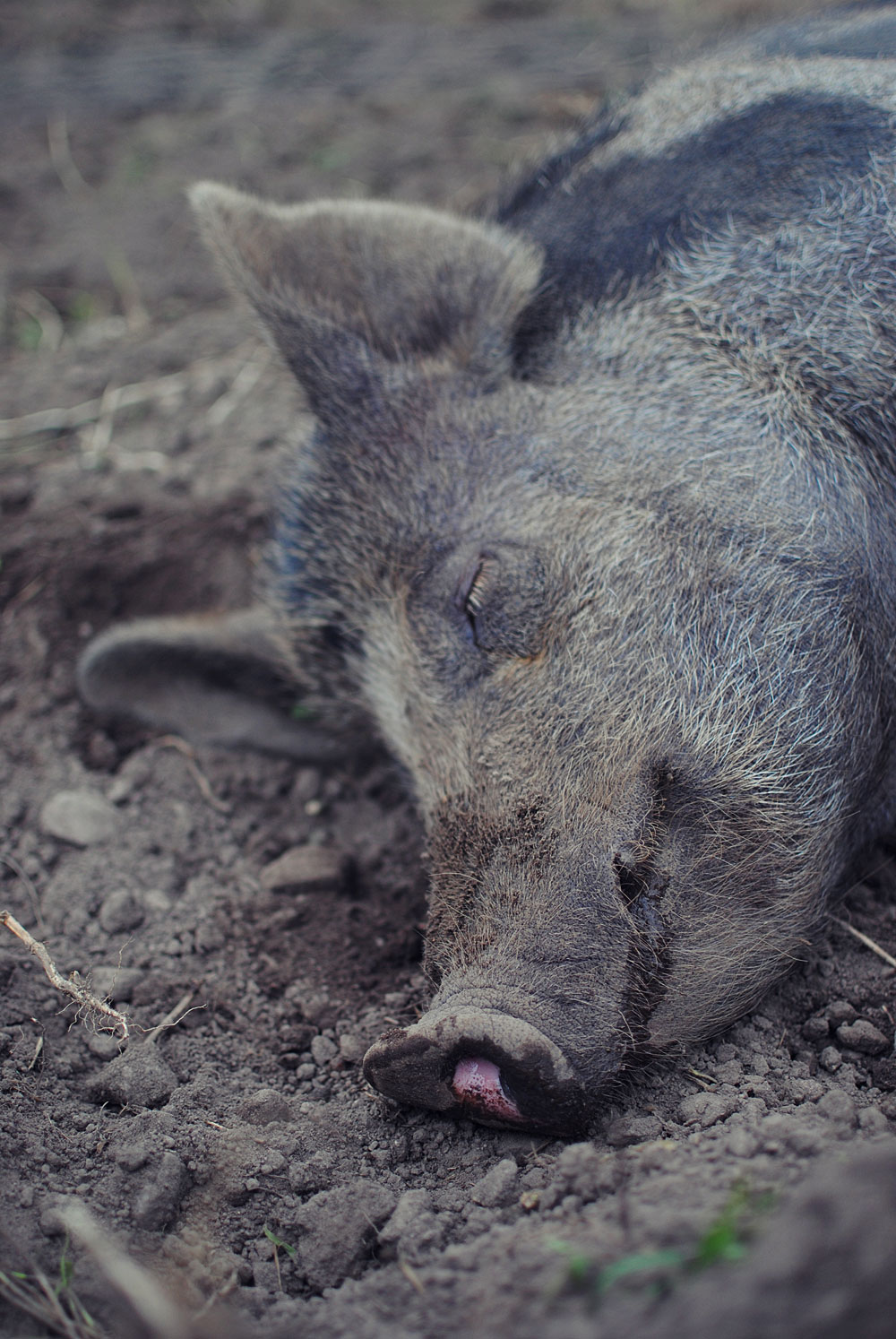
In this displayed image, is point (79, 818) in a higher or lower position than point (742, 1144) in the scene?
lower

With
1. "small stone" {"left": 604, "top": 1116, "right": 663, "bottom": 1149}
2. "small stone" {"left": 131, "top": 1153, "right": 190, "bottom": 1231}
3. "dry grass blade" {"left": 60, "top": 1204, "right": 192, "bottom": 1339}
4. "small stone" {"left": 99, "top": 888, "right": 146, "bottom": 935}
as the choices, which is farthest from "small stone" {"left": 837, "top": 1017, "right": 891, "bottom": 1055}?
"small stone" {"left": 99, "top": 888, "right": 146, "bottom": 935}

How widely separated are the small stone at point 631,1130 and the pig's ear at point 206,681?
1668 mm

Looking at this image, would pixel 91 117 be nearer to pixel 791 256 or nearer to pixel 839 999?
pixel 791 256

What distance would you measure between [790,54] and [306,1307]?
355 cm

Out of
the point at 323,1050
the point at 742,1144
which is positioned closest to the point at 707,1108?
the point at 742,1144

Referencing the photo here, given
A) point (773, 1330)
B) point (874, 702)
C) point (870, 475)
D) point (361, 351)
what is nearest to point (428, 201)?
point (361, 351)

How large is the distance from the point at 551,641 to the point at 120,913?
1.34 meters

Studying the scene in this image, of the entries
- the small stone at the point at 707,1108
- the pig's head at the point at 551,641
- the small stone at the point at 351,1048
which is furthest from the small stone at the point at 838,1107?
the small stone at the point at 351,1048

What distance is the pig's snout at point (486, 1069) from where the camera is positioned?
187cm

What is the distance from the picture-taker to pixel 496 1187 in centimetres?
186

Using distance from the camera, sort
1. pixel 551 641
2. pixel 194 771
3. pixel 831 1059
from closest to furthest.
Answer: pixel 831 1059
pixel 551 641
pixel 194 771

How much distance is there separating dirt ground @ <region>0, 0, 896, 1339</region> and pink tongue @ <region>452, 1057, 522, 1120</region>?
97mm

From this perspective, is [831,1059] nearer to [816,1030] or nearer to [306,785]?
[816,1030]

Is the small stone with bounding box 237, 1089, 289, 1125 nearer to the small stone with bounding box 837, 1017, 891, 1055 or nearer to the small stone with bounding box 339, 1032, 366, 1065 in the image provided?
the small stone with bounding box 339, 1032, 366, 1065
